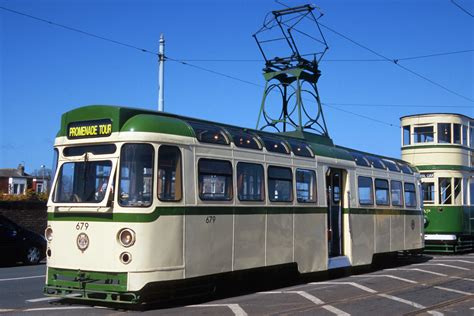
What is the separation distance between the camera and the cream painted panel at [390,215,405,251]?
53.7 ft

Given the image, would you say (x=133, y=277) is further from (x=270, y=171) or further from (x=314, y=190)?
(x=314, y=190)

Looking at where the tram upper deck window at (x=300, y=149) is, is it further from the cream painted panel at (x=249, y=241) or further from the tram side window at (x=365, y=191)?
the tram side window at (x=365, y=191)

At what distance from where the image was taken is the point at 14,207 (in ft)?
75.1

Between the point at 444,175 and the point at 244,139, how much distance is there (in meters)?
12.8

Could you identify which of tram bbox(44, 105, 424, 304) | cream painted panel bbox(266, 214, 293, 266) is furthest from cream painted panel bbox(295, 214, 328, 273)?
cream painted panel bbox(266, 214, 293, 266)

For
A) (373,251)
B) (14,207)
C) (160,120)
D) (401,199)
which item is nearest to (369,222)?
(373,251)

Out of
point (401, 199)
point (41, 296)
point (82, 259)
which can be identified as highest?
point (401, 199)

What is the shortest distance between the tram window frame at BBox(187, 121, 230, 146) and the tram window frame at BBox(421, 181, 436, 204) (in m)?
13.2

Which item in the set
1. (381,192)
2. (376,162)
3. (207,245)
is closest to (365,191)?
(381,192)

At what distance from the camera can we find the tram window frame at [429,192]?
21.5m

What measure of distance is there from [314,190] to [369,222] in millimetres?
2955

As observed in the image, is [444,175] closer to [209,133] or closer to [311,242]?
[311,242]

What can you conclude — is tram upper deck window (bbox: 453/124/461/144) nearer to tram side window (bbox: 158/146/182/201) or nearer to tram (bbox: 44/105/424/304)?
tram (bbox: 44/105/424/304)

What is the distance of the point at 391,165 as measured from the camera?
17016mm
